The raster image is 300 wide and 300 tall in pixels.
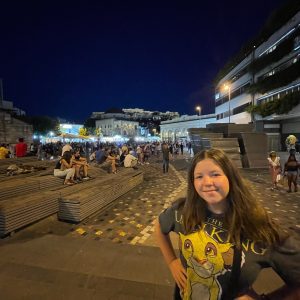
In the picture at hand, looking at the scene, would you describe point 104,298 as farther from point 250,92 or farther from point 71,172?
point 250,92

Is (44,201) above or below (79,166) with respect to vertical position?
below

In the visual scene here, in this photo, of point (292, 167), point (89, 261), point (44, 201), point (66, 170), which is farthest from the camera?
point (292, 167)

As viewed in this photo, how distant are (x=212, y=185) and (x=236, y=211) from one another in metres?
0.22

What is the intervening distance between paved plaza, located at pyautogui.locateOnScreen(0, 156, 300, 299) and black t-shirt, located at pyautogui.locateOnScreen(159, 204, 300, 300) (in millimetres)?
1985

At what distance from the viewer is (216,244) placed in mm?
1645

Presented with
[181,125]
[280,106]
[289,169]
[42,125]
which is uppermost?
[181,125]

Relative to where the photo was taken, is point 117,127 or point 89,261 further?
point 117,127

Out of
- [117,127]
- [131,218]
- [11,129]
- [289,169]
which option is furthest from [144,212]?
[117,127]

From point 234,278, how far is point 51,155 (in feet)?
95.0

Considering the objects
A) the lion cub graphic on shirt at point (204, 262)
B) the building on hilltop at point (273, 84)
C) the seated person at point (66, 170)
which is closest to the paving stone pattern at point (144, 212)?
the seated person at point (66, 170)

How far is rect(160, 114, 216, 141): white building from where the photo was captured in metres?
87.4

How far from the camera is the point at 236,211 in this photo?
5.59ft

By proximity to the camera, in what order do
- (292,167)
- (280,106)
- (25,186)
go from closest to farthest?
(25,186) → (292,167) → (280,106)

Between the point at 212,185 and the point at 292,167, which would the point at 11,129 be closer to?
the point at 292,167
